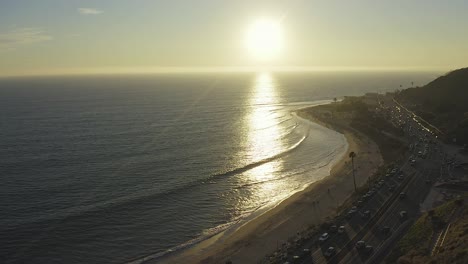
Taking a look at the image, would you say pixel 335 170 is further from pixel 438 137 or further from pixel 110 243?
pixel 110 243

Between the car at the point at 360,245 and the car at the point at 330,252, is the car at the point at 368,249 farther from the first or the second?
the car at the point at 330,252

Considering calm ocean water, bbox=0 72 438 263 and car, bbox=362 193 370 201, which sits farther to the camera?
car, bbox=362 193 370 201

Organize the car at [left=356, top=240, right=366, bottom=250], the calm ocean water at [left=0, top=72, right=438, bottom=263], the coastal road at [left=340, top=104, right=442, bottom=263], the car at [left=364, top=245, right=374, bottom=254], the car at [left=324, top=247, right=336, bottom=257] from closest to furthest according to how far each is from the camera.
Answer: the coastal road at [left=340, top=104, right=442, bottom=263] → the car at [left=364, top=245, right=374, bottom=254] → the car at [left=324, top=247, right=336, bottom=257] → the car at [left=356, top=240, right=366, bottom=250] → the calm ocean water at [left=0, top=72, right=438, bottom=263]

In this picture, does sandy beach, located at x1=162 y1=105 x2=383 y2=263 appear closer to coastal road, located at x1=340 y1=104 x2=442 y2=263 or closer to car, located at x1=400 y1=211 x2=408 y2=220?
coastal road, located at x1=340 y1=104 x2=442 y2=263

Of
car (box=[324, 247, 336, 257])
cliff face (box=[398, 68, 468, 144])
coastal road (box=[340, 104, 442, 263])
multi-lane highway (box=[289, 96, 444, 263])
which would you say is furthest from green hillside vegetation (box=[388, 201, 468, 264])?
cliff face (box=[398, 68, 468, 144])

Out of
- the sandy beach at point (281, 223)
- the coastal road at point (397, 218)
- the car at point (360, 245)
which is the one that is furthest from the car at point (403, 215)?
the car at point (360, 245)

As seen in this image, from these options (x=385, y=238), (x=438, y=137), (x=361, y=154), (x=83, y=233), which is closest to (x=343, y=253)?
(x=385, y=238)
